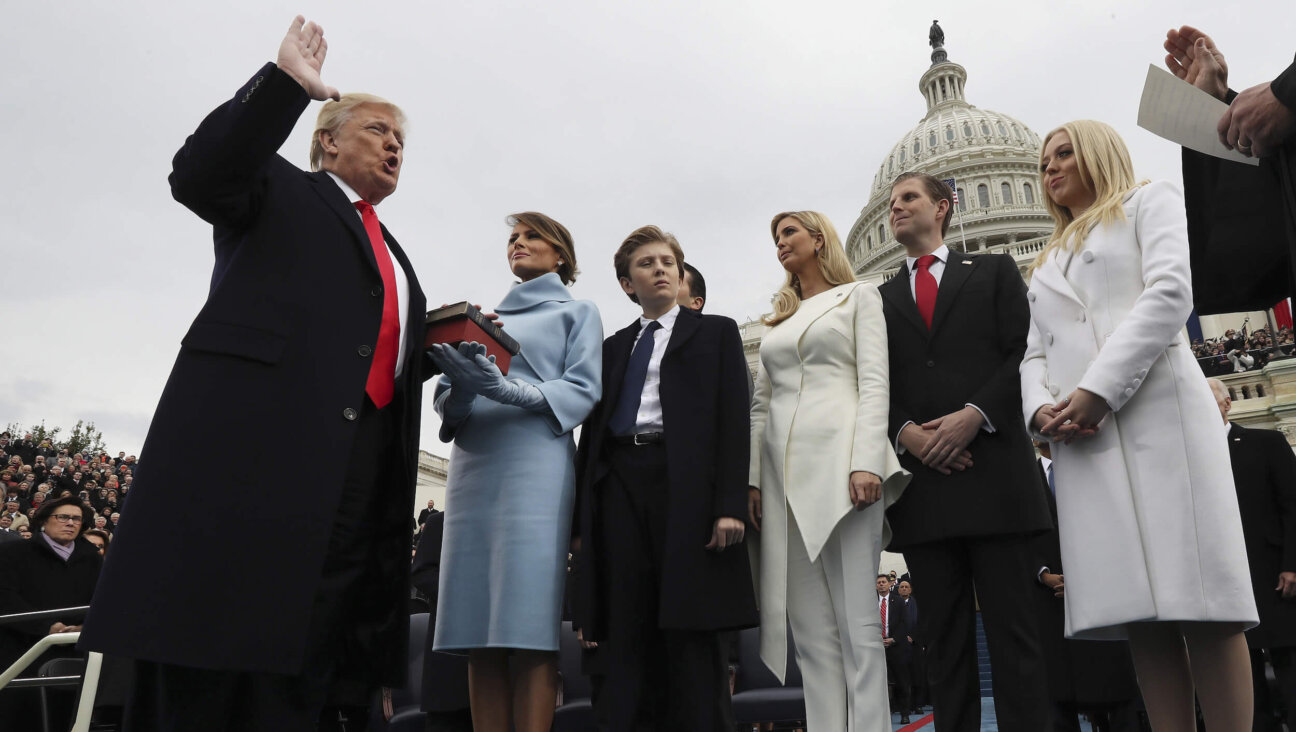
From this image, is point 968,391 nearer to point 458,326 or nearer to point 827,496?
point 827,496

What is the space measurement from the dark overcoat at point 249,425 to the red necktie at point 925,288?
1834 mm

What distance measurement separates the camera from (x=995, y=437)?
253cm

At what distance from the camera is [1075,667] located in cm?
375

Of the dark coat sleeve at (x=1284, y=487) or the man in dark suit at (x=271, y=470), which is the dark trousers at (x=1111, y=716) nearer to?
the dark coat sleeve at (x=1284, y=487)

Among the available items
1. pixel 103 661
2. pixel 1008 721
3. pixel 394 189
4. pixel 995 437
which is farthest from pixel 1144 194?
pixel 103 661

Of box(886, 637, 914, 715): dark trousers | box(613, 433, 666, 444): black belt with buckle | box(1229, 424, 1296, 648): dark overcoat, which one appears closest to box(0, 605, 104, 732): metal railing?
box(613, 433, 666, 444): black belt with buckle

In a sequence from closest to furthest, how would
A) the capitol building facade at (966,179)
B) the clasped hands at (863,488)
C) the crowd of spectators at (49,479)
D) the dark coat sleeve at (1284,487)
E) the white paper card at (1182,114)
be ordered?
the white paper card at (1182,114), the clasped hands at (863,488), the dark coat sleeve at (1284,487), the crowd of spectators at (49,479), the capitol building facade at (966,179)

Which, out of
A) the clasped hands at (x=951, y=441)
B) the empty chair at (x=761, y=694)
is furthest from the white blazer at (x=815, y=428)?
the empty chair at (x=761, y=694)

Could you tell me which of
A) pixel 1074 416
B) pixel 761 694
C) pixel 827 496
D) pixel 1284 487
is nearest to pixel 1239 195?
pixel 1074 416

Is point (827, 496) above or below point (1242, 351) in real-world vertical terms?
below

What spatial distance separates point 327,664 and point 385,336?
720 mm

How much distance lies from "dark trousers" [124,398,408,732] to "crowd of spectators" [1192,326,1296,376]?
23329 mm

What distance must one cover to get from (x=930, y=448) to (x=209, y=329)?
1.94 meters

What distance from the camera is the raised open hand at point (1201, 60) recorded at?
168 cm
